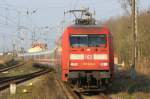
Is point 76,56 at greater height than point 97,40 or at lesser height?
lesser

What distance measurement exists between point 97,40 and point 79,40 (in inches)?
33.1

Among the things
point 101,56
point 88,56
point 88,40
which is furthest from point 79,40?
point 101,56

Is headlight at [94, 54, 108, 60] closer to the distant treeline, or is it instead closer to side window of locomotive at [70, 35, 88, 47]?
side window of locomotive at [70, 35, 88, 47]

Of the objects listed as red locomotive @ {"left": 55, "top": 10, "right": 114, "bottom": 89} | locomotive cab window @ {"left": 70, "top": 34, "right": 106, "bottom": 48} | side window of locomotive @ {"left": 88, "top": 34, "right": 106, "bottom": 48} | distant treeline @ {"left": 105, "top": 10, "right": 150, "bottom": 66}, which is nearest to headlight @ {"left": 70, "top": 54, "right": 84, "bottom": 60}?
red locomotive @ {"left": 55, "top": 10, "right": 114, "bottom": 89}

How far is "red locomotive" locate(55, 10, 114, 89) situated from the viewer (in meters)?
21.0

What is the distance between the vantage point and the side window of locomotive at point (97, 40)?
2145cm

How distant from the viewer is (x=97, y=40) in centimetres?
2159

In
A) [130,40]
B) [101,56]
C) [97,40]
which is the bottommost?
[101,56]

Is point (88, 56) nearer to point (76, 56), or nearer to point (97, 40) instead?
point (76, 56)

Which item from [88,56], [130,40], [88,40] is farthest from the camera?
[130,40]

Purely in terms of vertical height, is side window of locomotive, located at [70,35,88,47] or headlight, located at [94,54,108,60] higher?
side window of locomotive, located at [70,35,88,47]

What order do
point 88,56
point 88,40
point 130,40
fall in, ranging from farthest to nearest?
point 130,40 → point 88,40 → point 88,56

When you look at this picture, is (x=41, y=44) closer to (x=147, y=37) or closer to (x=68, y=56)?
(x=147, y=37)

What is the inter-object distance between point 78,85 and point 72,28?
2780 mm
